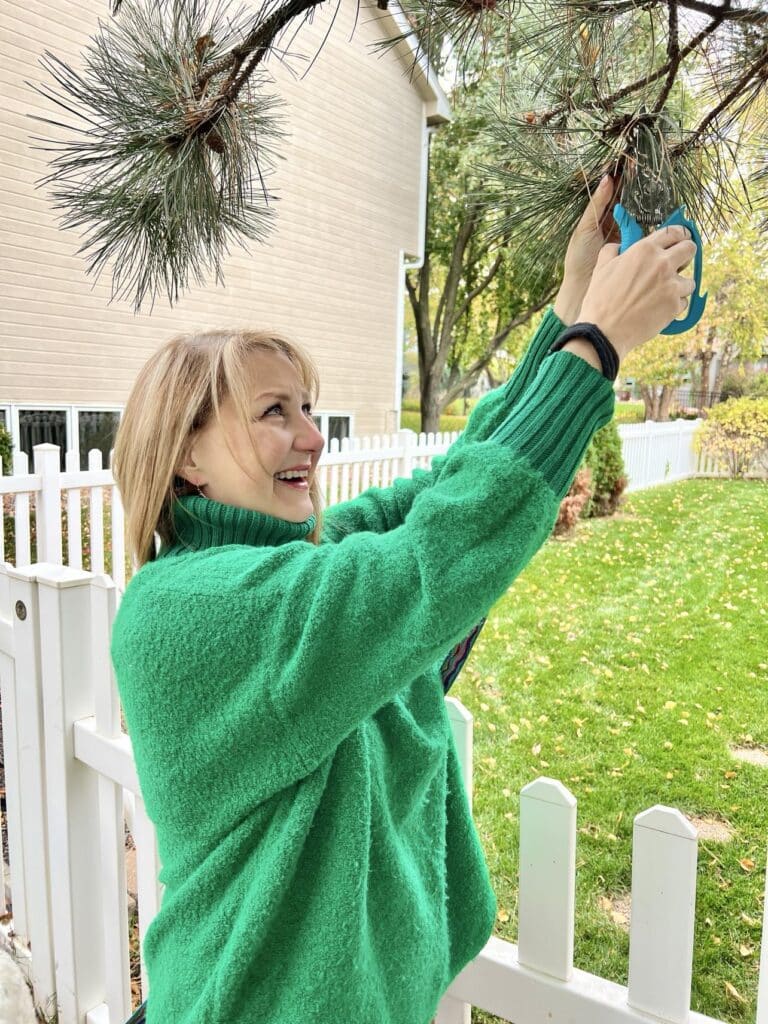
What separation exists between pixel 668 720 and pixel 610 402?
1.23 m

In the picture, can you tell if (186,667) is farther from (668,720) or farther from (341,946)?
(668,720)

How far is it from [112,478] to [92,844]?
2.07ft

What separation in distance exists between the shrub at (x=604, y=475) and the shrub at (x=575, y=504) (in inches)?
0.5

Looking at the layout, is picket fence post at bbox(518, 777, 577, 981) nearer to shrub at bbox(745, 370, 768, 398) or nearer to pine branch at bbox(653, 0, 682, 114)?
pine branch at bbox(653, 0, 682, 114)

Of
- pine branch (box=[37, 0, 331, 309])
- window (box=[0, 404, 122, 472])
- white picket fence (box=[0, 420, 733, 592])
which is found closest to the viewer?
pine branch (box=[37, 0, 331, 309])

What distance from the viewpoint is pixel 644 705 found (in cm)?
148

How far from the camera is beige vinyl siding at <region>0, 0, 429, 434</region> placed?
1614mm

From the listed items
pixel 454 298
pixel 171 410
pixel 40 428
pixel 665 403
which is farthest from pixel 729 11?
pixel 40 428

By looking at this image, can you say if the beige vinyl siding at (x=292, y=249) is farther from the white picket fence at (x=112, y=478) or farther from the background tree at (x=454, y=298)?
the white picket fence at (x=112, y=478)

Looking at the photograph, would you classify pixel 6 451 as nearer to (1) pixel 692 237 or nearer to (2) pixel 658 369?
(2) pixel 658 369

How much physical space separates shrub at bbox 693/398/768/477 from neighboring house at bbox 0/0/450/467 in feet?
2.97

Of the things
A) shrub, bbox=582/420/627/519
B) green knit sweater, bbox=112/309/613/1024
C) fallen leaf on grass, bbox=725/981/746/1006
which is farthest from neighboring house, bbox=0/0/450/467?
fallen leaf on grass, bbox=725/981/746/1006

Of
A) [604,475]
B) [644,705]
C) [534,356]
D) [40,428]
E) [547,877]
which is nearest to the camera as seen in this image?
[534,356]

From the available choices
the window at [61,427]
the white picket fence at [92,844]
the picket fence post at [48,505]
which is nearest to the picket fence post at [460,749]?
the white picket fence at [92,844]
